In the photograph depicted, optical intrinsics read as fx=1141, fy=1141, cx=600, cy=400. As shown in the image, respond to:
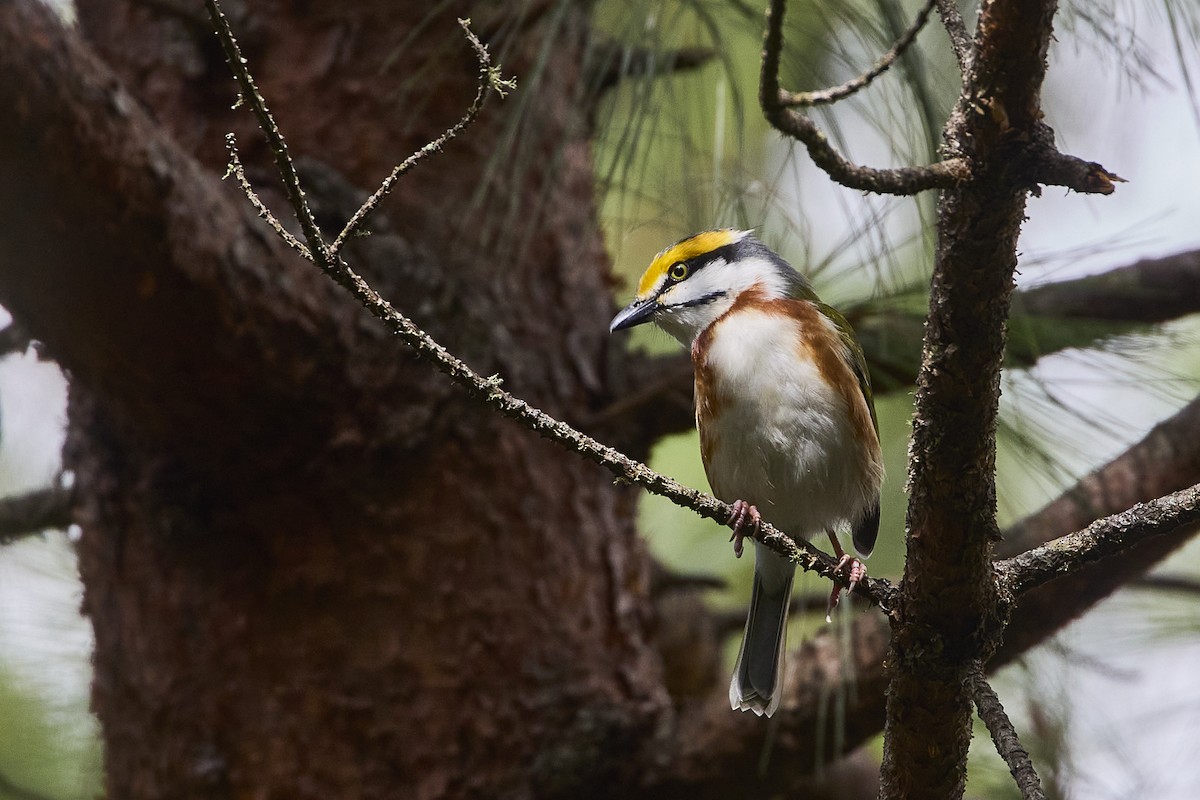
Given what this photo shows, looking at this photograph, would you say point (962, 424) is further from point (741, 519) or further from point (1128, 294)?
point (1128, 294)

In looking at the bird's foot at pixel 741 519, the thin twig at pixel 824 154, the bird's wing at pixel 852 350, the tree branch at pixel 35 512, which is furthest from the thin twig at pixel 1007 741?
the tree branch at pixel 35 512

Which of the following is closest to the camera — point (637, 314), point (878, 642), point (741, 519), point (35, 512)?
point (741, 519)

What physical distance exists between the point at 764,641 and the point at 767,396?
2.16ft

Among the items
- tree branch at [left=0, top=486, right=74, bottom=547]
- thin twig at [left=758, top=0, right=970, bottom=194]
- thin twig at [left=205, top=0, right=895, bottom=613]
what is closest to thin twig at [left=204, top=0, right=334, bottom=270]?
thin twig at [left=205, top=0, right=895, bottom=613]

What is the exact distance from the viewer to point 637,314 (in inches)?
112

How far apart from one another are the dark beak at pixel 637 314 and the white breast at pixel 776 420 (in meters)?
0.20

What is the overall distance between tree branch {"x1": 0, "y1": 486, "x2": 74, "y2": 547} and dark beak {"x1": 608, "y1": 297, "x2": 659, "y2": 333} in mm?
1522

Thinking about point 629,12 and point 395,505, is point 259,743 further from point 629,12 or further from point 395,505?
point 629,12

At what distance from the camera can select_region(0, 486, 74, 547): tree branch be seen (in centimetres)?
303

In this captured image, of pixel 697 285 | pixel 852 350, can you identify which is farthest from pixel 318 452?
pixel 852 350

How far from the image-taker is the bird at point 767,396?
264 centimetres

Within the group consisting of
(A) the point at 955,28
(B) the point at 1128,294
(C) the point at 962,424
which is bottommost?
(C) the point at 962,424

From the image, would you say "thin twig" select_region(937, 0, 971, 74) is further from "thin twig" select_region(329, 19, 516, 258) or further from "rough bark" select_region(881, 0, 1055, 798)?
"thin twig" select_region(329, 19, 516, 258)

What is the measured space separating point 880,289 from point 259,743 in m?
1.88
